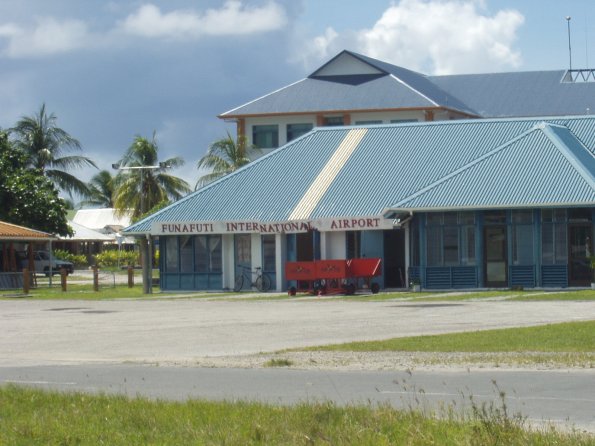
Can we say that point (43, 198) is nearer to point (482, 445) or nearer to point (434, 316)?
point (434, 316)

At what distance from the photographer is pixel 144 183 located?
87625 mm

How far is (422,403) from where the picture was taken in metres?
13.7

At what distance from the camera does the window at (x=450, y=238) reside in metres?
45.7

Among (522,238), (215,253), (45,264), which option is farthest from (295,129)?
(522,238)

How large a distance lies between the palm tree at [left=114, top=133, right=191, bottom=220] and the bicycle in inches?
1289

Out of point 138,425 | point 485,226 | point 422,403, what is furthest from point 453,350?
point 485,226

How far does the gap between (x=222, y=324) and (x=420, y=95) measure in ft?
167

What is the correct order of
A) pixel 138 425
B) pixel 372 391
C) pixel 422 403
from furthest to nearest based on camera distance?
pixel 372 391 → pixel 422 403 → pixel 138 425

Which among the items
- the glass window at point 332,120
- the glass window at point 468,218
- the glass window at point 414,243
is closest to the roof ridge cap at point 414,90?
the glass window at point 332,120

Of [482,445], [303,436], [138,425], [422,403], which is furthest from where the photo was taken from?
[422,403]

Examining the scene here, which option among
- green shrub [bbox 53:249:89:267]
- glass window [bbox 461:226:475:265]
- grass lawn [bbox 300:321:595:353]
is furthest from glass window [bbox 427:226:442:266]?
green shrub [bbox 53:249:89:267]

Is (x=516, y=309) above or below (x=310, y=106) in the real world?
below

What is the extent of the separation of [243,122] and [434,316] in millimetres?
55089

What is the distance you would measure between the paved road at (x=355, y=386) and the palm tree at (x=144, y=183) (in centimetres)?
6372
